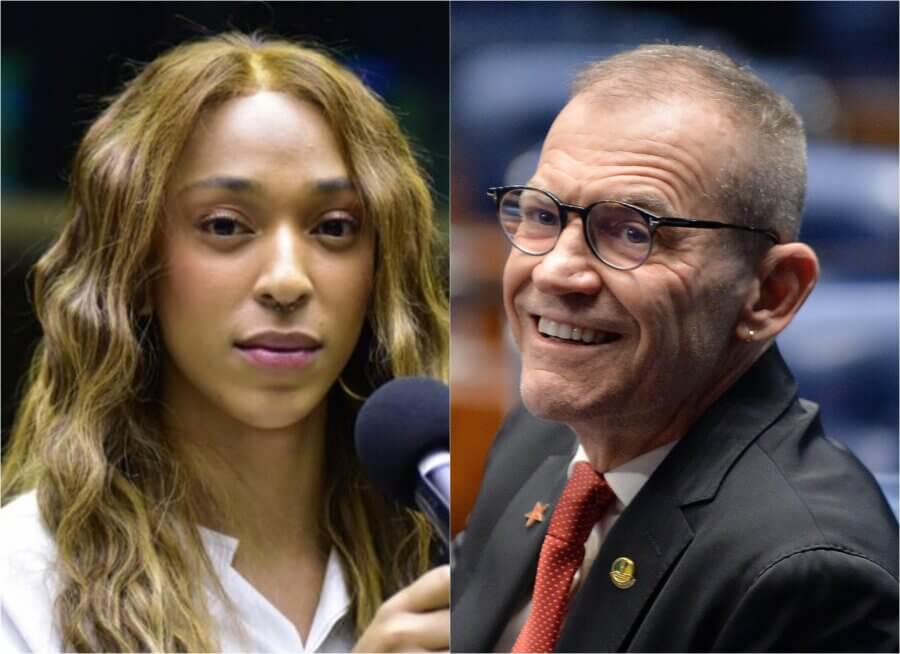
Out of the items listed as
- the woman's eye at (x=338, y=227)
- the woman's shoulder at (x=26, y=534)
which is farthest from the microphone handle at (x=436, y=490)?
the woman's shoulder at (x=26, y=534)

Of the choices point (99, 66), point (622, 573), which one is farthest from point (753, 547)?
point (99, 66)

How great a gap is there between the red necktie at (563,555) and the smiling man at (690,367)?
0.06 feet

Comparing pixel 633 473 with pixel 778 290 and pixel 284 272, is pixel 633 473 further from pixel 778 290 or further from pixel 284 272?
pixel 284 272

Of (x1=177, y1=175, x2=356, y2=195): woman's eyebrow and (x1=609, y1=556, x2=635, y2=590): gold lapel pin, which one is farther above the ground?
(x1=177, y1=175, x2=356, y2=195): woman's eyebrow

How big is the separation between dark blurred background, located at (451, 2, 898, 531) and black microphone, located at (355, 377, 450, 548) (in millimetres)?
47

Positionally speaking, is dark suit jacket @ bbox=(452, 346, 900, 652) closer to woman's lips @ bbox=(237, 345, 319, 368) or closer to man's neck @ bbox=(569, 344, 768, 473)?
man's neck @ bbox=(569, 344, 768, 473)

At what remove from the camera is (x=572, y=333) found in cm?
191

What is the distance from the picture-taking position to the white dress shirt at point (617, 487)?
193 cm

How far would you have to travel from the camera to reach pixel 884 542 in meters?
1.88

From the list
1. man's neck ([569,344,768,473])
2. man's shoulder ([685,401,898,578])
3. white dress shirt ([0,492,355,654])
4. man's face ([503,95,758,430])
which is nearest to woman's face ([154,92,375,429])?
white dress shirt ([0,492,355,654])

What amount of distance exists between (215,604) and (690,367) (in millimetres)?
901

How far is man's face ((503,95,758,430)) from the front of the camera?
1.86 m

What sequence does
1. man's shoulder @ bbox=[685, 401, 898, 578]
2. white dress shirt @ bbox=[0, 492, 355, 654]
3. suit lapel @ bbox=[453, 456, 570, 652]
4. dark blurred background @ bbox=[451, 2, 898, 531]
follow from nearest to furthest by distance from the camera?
man's shoulder @ bbox=[685, 401, 898, 578], dark blurred background @ bbox=[451, 2, 898, 531], suit lapel @ bbox=[453, 456, 570, 652], white dress shirt @ bbox=[0, 492, 355, 654]

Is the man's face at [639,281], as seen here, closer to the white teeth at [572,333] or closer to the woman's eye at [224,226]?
the white teeth at [572,333]
